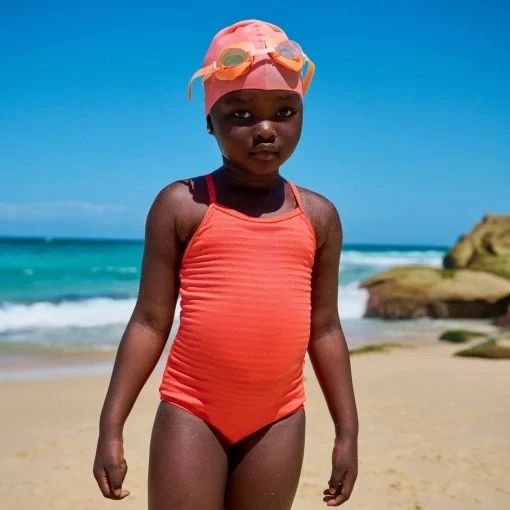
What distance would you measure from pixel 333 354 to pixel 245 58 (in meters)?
1.09

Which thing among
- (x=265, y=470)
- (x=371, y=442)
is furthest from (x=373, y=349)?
(x=265, y=470)

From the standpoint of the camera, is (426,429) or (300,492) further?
(426,429)

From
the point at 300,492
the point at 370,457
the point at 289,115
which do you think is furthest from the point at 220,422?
the point at 370,457

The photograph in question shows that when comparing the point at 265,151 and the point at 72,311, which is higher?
the point at 265,151

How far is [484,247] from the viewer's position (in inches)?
789

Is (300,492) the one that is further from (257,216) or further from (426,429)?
(257,216)

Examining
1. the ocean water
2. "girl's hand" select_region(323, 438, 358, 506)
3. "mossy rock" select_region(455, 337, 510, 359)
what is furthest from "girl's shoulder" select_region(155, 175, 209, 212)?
"mossy rock" select_region(455, 337, 510, 359)

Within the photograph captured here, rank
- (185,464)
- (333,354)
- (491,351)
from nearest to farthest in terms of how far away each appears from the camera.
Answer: (185,464) < (333,354) < (491,351)

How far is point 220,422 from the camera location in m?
2.62

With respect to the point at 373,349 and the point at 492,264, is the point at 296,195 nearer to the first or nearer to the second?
the point at 373,349

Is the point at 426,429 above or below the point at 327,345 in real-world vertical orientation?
below

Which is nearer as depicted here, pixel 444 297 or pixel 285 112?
pixel 285 112

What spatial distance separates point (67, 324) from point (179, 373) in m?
13.0

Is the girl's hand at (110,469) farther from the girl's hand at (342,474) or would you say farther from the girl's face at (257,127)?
the girl's face at (257,127)
